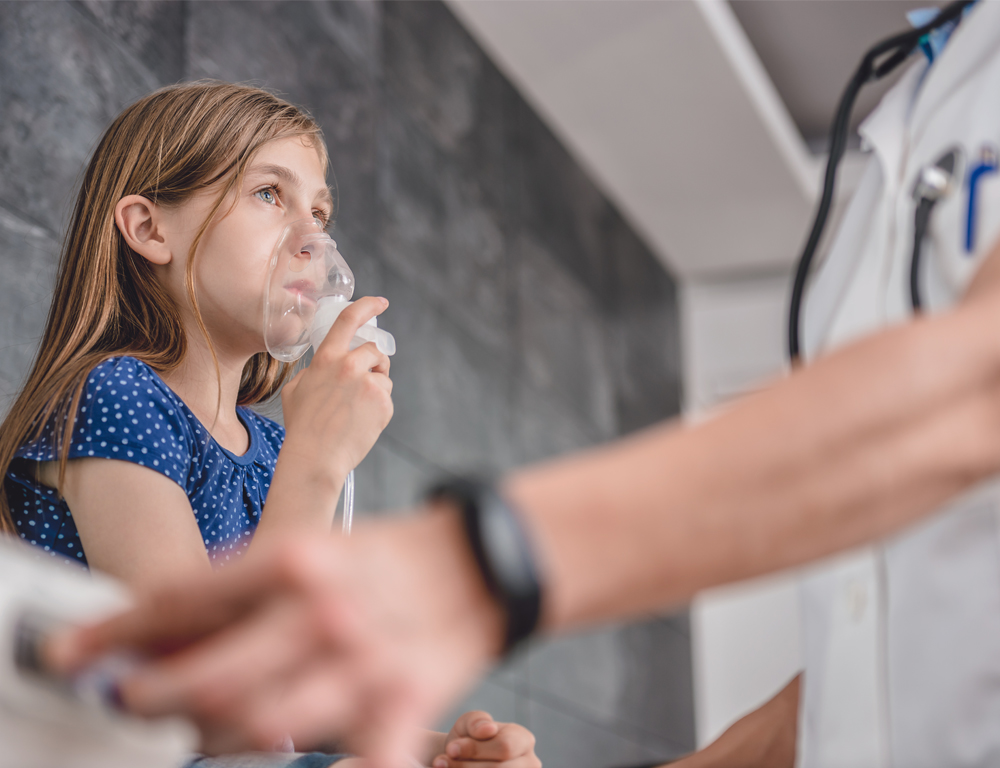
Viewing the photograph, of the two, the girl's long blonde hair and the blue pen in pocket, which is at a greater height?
the girl's long blonde hair

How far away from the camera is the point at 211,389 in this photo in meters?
1.10

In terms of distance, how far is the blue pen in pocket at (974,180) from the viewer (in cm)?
62

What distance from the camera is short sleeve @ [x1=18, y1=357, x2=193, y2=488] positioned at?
0.86 meters

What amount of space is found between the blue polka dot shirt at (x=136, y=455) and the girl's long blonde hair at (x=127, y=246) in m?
0.03

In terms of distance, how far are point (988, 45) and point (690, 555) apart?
1.60ft

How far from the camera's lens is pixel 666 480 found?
1.24 ft

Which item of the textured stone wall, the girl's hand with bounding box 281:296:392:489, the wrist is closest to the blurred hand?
the wrist

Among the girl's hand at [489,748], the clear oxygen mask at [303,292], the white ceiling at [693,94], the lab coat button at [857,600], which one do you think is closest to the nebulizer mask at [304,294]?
the clear oxygen mask at [303,292]

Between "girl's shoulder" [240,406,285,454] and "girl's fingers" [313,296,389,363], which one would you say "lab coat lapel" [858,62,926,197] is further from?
"girl's shoulder" [240,406,285,454]

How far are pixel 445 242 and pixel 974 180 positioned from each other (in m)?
1.88

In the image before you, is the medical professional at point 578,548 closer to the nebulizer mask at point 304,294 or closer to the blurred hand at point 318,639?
the blurred hand at point 318,639

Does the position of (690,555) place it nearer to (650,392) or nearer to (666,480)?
(666,480)

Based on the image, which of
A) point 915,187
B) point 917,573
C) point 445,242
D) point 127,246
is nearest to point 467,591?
point 917,573

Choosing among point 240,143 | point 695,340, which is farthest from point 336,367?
point 695,340
